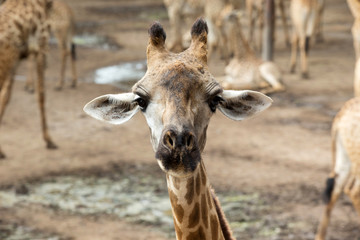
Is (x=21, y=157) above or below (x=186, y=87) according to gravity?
below

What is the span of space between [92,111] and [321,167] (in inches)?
202

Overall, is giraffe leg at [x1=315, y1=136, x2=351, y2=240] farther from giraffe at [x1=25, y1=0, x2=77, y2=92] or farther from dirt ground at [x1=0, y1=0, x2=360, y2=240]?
giraffe at [x1=25, y1=0, x2=77, y2=92]

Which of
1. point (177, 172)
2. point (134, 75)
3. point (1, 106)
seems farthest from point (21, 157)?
point (177, 172)

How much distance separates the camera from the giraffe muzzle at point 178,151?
2.62m

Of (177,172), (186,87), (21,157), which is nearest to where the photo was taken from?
(177,172)

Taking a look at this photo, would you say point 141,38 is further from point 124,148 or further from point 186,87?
point 186,87

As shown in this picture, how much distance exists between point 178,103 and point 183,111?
0.18 feet

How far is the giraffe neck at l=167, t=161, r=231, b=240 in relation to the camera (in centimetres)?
297

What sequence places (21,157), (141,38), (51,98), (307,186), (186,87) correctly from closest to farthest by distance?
(186,87)
(307,186)
(21,157)
(51,98)
(141,38)

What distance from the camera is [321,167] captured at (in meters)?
7.71

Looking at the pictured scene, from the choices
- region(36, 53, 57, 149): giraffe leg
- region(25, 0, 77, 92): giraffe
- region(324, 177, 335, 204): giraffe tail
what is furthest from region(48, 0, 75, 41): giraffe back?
region(324, 177, 335, 204): giraffe tail

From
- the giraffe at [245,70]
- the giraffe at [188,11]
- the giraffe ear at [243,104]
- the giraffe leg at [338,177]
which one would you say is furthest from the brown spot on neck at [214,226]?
the giraffe at [188,11]

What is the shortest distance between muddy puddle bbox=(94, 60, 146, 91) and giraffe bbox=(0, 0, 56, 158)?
353cm

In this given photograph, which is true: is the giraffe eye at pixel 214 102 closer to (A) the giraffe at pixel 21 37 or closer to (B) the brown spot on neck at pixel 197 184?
(B) the brown spot on neck at pixel 197 184
